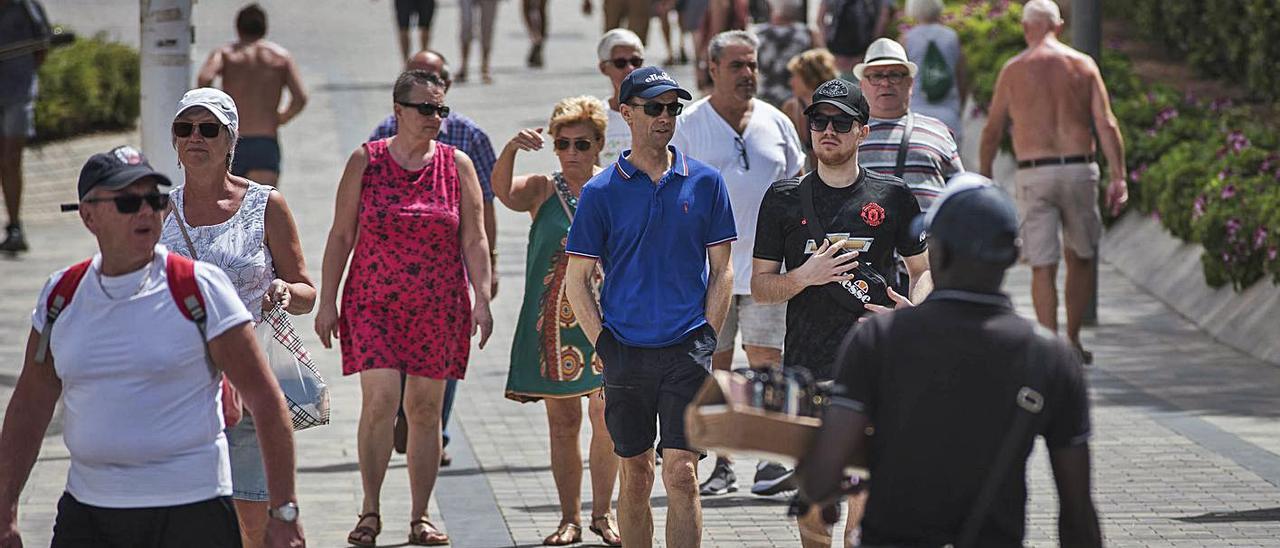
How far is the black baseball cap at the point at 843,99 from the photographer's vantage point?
6.50 m

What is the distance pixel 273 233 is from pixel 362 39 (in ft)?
73.3

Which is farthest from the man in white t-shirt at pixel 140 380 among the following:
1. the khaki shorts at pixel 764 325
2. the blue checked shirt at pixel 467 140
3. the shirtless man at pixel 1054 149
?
the shirtless man at pixel 1054 149

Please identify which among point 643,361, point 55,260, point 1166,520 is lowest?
point 55,260

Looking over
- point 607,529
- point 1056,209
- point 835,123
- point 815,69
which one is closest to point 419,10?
point 1056,209

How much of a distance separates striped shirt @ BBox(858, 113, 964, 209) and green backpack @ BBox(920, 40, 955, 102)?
16.2 ft

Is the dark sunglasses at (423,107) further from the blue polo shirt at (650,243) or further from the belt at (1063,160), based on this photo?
the belt at (1063,160)

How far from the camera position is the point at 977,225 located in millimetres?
4074

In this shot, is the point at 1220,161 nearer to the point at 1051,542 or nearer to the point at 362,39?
the point at 1051,542

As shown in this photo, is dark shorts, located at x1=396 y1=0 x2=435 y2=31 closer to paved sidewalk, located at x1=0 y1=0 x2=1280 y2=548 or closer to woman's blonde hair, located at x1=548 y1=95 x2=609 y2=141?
paved sidewalk, located at x1=0 y1=0 x2=1280 y2=548

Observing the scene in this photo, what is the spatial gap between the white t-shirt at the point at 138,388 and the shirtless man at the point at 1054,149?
7165 mm

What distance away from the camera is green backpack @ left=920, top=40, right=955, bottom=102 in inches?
509

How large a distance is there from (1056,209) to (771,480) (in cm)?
380

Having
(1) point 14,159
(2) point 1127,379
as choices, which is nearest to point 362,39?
(1) point 14,159

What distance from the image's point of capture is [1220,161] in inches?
534
